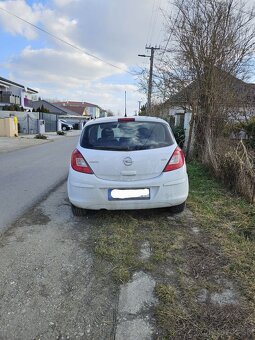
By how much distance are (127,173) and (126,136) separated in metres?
0.59

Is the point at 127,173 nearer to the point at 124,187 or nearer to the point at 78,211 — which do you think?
the point at 124,187

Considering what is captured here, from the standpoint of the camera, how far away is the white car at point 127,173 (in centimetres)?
432

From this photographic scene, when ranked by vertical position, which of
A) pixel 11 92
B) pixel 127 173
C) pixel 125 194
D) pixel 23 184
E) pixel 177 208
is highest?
pixel 11 92

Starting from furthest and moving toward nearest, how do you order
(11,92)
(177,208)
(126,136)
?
(11,92)
(177,208)
(126,136)

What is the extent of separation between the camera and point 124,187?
14.2ft

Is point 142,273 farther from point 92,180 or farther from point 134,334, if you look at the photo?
point 92,180

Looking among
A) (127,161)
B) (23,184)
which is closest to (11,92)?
(23,184)

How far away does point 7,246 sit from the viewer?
3826 mm

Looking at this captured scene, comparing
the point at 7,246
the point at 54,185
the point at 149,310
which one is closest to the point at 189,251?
the point at 149,310

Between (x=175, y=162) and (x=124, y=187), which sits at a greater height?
(x=175, y=162)

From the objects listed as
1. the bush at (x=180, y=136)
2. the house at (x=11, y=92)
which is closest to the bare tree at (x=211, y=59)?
the bush at (x=180, y=136)

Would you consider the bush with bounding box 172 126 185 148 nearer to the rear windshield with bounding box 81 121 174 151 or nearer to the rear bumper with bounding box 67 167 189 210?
the rear windshield with bounding box 81 121 174 151

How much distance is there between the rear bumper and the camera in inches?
170

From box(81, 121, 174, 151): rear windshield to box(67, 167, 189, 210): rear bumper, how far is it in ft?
1.56
